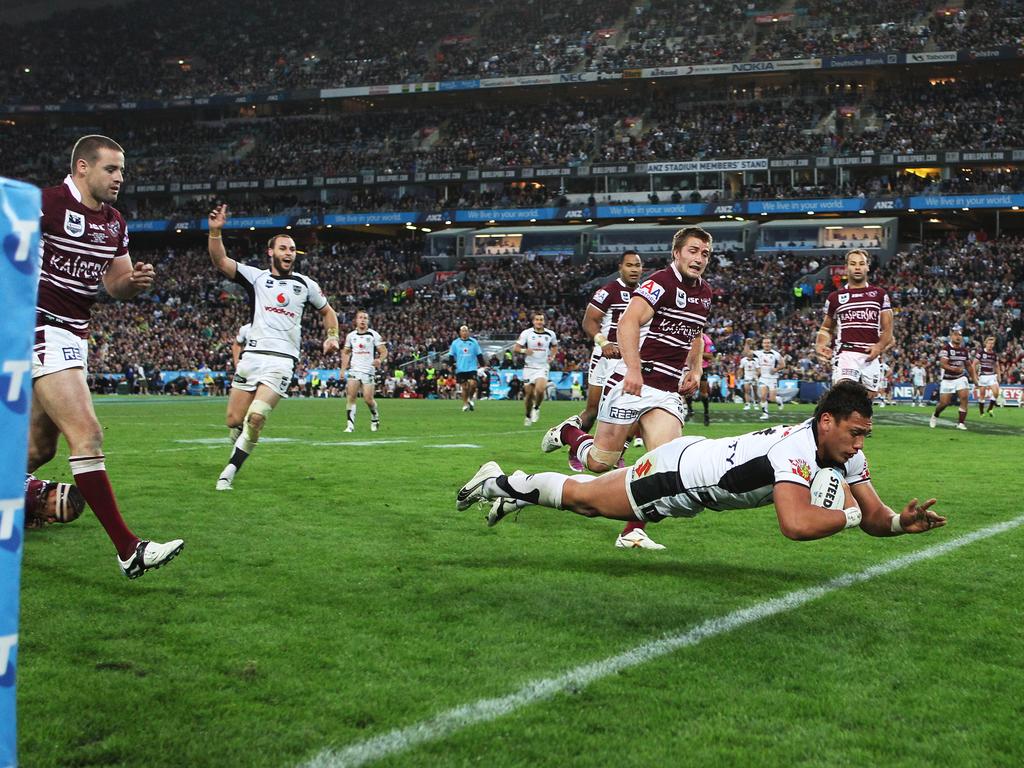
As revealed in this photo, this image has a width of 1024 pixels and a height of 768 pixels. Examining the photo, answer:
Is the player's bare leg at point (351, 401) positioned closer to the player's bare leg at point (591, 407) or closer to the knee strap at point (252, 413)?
the player's bare leg at point (591, 407)

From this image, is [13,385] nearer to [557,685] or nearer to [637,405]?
[557,685]

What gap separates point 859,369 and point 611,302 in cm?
471

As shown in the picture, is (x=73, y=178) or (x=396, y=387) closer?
(x=73, y=178)

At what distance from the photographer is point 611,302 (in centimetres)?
1191

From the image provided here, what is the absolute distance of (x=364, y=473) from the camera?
1189 centimetres

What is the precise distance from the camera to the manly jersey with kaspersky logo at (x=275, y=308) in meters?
10.8

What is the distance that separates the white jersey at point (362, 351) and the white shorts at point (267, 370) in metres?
11.9

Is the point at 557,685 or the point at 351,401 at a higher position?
the point at 351,401

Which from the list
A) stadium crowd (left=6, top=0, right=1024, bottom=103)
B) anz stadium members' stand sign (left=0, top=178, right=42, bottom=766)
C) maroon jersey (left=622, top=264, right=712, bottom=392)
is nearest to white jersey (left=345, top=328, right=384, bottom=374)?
maroon jersey (left=622, top=264, right=712, bottom=392)

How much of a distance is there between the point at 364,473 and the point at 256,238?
6791cm

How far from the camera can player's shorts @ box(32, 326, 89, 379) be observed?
19.5 feet

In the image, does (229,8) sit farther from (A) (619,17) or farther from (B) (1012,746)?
(B) (1012,746)

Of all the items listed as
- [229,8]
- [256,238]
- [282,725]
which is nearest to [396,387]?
[256,238]

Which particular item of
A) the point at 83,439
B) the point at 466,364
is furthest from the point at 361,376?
the point at 83,439
